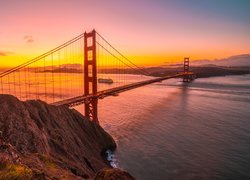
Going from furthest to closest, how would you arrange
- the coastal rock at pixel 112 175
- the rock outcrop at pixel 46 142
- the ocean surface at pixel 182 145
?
the ocean surface at pixel 182 145
the rock outcrop at pixel 46 142
the coastal rock at pixel 112 175

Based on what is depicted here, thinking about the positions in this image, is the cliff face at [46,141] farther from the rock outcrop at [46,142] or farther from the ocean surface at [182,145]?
the ocean surface at [182,145]

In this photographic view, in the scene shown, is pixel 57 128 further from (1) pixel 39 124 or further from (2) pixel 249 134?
(2) pixel 249 134

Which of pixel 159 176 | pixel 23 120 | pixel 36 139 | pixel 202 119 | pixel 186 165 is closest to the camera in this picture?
pixel 36 139

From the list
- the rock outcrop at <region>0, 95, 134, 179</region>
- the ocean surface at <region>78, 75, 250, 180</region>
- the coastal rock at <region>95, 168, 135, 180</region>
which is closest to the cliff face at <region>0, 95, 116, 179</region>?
the rock outcrop at <region>0, 95, 134, 179</region>

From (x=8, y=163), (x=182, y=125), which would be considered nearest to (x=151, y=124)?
(x=182, y=125)

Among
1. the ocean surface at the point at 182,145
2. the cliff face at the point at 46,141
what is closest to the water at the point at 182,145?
the ocean surface at the point at 182,145

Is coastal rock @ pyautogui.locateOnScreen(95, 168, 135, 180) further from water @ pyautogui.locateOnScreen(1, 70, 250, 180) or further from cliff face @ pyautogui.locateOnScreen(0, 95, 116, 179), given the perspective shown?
water @ pyautogui.locateOnScreen(1, 70, 250, 180)

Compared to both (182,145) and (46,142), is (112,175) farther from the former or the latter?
(182,145)
